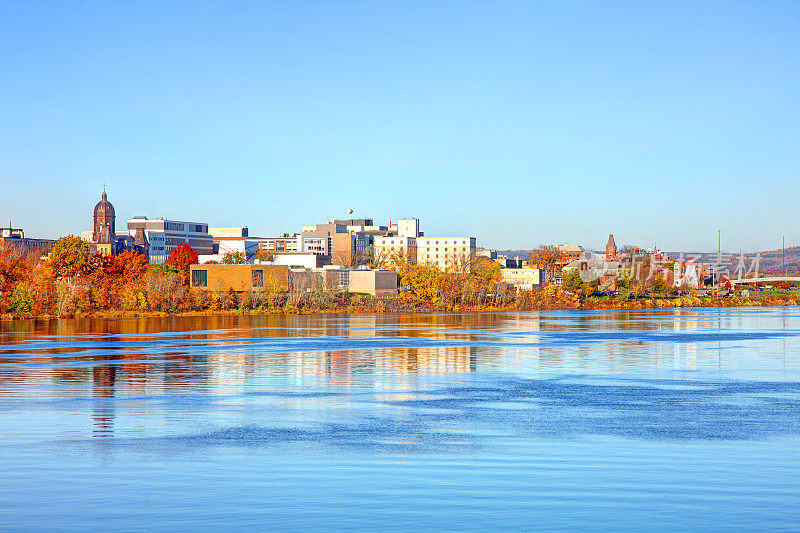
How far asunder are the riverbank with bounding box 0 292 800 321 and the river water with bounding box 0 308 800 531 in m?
48.0

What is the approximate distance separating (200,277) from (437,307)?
30278mm

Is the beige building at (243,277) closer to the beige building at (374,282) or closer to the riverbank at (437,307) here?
the riverbank at (437,307)

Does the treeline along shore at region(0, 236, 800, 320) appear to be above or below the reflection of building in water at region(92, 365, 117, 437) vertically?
above

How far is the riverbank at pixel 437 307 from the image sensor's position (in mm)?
83750

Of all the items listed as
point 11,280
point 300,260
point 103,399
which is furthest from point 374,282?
point 103,399

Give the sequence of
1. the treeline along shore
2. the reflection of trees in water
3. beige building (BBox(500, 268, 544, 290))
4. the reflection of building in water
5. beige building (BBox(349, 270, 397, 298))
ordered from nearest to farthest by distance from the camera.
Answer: the reflection of building in water < the reflection of trees in water < the treeline along shore < beige building (BBox(349, 270, 397, 298)) < beige building (BBox(500, 268, 544, 290))

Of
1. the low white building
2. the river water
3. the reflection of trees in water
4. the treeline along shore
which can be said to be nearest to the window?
the treeline along shore

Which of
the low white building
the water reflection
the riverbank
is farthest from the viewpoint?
the low white building

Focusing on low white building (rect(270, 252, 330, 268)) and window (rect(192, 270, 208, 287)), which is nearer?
window (rect(192, 270, 208, 287))

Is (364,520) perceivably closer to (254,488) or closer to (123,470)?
(254,488)

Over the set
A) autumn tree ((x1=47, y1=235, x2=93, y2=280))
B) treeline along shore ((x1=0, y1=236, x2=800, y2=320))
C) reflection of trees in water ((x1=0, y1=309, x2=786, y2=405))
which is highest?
autumn tree ((x1=47, y1=235, x2=93, y2=280))

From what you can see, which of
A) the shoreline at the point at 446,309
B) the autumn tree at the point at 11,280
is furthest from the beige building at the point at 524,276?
the autumn tree at the point at 11,280

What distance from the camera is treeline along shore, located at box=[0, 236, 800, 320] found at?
8019cm

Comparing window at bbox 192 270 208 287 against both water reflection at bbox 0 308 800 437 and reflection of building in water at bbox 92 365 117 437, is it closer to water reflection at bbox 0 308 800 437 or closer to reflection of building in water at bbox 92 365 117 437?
water reflection at bbox 0 308 800 437
